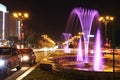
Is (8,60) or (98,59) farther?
(98,59)

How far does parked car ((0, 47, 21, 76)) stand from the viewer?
70.0 feet

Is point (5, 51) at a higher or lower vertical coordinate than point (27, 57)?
higher

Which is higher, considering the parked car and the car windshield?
the car windshield

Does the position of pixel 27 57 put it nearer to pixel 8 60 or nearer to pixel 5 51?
pixel 5 51

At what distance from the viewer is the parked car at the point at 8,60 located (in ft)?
70.0

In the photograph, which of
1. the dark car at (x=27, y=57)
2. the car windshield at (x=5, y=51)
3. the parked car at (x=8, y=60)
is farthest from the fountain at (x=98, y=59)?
the car windshield at (x=5, y=51)

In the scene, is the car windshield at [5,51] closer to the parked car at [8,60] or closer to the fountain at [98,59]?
the parked car at [8,60]

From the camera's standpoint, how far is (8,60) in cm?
2220

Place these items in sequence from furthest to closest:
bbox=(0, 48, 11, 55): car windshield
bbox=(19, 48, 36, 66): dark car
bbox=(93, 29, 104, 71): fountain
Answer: bbox=(19, 48, 36, 66): dark car → bbox=(93, 29, 104, 71): fountain → bbox=(0, 48, 11, 55): car windshield

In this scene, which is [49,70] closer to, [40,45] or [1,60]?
[1,60]

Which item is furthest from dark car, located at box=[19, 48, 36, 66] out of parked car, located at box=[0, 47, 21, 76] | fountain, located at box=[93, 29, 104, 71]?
fountain, located at box=[93, 29, 104, 71]

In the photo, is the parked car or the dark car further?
the dark car

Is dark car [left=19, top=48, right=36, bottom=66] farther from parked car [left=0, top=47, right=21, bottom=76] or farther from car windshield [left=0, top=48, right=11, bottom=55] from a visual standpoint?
car windshield [left=0, top=48, right=11, bottom=55]

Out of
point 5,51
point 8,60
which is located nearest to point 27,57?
point 5,51
